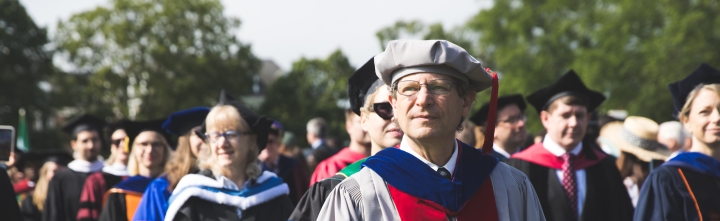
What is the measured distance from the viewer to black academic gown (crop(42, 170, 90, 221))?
365 inches

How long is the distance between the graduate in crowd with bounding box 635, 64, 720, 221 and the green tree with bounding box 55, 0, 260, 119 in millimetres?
37173

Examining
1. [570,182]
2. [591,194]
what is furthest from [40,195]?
[591,194]

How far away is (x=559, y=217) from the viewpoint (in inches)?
247

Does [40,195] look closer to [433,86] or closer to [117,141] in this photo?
[117,141]

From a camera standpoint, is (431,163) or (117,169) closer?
Answer: (431,163)

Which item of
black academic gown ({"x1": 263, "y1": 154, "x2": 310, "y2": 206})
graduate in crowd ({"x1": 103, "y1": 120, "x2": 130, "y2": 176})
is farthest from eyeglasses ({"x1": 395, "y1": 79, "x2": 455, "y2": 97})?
graduate in crowd ({"x1": 103, "y1": 120, "x2": 130, "y2": 176})

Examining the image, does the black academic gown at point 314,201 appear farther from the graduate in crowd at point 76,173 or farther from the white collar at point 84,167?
the white collar at point 84,167

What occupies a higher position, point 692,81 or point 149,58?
point 149,58

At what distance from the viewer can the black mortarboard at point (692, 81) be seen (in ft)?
18.3

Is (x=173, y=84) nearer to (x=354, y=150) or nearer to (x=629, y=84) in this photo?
(x=629, y=84)

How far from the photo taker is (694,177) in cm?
537

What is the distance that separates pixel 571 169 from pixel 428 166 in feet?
10.6

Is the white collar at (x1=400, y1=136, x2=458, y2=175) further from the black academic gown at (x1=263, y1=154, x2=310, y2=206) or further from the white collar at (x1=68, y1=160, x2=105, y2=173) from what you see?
the white collar at (x1=68, y1=160, x2=105, y2=173)

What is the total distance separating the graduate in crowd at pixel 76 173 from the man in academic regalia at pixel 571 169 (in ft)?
16.3
